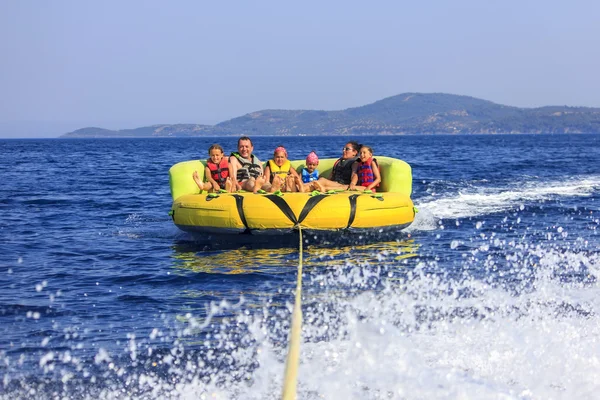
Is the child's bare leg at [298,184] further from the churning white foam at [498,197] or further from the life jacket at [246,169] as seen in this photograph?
the churning white foam at [498,197]

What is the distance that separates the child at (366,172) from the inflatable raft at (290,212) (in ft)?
1.68

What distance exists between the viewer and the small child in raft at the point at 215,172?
8.75m

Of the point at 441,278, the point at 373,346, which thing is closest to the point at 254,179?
the point at 441,278

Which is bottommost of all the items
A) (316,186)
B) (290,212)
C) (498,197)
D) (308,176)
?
(498,197)

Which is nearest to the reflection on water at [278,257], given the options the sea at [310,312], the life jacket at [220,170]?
the sea at [310,312]

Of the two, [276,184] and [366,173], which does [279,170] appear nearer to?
[276,184]

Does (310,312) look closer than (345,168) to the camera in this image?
Yes

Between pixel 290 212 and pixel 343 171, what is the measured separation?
1678 millimetres

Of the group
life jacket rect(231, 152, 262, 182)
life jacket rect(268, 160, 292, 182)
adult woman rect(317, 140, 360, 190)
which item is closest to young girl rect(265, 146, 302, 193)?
life jacket rect(268, 160, 292, 182)

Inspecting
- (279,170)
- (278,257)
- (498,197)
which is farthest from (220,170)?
(498,197)

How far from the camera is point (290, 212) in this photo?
7.50 metres

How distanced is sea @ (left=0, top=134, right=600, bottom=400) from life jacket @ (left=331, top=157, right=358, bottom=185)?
3.41 ft

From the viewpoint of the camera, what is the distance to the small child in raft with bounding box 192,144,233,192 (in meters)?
8.75

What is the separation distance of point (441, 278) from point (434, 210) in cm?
509
